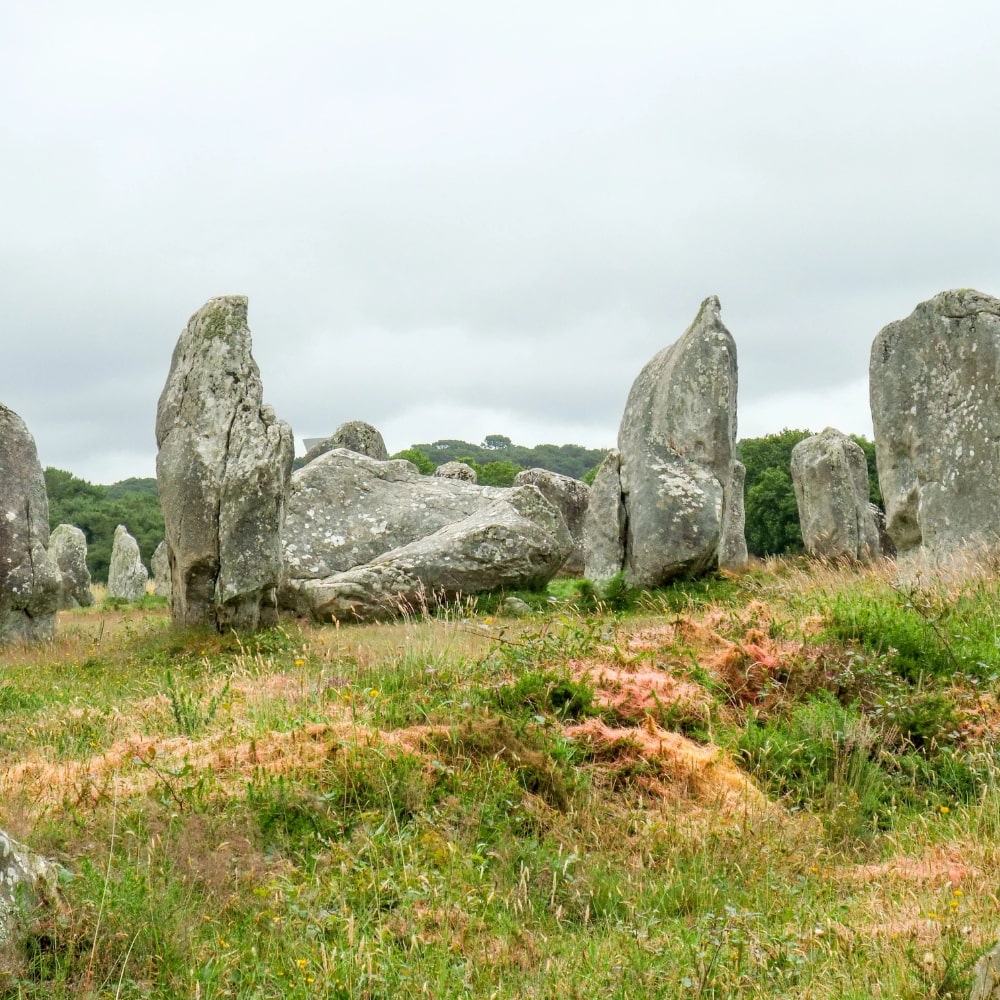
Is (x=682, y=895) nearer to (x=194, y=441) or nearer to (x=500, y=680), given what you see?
(x=500, y=680)

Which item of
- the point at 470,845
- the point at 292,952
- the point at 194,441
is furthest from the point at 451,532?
the point at 292,952

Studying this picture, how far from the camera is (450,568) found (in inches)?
671

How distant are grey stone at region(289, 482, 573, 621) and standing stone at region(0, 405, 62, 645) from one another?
356 centimetres

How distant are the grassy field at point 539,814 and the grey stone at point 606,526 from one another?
7.32 m

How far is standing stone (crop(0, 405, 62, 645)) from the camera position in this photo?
14555 mm

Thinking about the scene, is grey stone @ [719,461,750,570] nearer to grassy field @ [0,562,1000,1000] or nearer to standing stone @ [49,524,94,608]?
grassy field @ [0,562,1000,1000]

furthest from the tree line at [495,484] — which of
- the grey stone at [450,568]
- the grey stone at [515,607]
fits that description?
the grey stone at [515,607]

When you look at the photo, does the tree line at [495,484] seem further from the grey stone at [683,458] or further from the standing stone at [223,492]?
the standing stone at [223,492]

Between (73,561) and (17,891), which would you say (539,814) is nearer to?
(17,891)

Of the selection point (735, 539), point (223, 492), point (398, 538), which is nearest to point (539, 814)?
point (223, 492)

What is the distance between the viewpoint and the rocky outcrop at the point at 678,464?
16906 mm

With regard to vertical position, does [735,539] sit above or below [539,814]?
above

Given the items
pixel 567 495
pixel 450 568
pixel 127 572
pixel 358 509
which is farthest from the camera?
pixel 127 572

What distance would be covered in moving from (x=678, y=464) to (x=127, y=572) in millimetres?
22509
